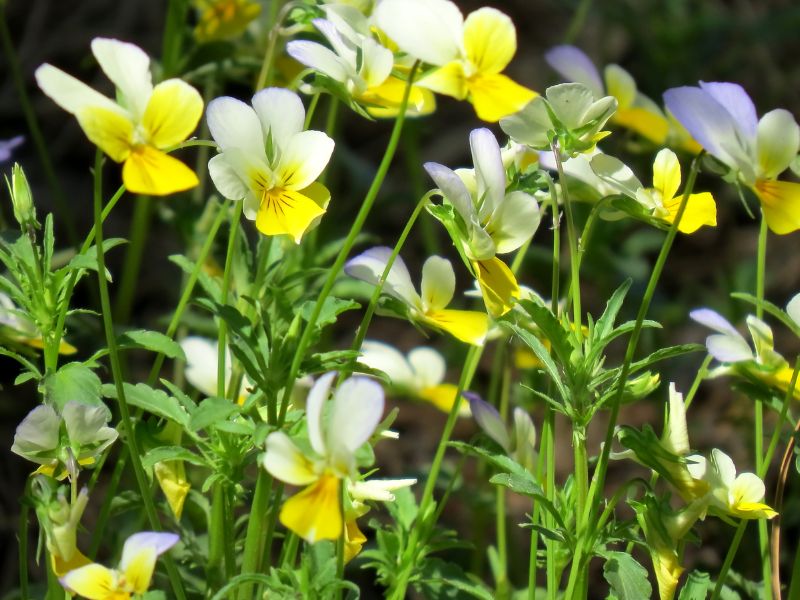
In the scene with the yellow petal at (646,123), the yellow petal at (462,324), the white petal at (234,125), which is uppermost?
the white petal at (234,125)

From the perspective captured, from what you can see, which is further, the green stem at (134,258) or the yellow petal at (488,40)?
the green stem at (134,258)

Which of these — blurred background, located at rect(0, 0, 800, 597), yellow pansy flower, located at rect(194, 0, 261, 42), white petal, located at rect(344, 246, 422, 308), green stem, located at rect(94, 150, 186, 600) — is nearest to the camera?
green stem, located at rect(94, 150, 186, 600)

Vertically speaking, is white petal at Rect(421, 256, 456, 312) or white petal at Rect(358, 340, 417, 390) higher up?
white petal at Rect(421, 256, 456, 312)

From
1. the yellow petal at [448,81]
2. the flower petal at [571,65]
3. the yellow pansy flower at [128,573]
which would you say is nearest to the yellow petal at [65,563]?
the yellow pansy flower at [128,573]

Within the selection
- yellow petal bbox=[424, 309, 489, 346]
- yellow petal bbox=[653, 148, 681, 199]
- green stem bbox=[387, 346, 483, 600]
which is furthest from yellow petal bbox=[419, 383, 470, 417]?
yellow petal bbox=[653, 148, 681, 199]

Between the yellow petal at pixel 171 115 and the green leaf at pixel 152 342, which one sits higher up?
the yellow petal at pixel 171 115

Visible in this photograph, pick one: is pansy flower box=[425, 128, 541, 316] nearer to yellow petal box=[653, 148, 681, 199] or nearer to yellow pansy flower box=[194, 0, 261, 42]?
yellow petal box=[653, 148, 681, 199]

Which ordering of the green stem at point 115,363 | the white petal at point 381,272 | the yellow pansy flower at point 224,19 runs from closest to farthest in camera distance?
the green stem at point 115,363 → the white petal at point 381,272 → the yellow pansy flower at point 224,19

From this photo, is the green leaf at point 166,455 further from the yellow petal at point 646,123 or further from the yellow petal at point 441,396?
the yellow petal at point 646,123
